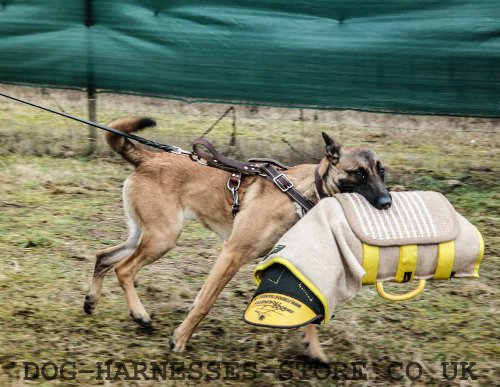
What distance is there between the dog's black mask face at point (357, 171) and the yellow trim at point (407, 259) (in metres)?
0.33

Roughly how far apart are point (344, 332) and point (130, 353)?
1144mm

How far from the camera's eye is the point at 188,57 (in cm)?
670

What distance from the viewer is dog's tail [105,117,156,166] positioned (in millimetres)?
3971

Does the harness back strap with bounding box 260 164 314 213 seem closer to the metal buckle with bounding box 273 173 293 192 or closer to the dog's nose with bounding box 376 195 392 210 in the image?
the metal buckle with bounding box 273 173 293 192

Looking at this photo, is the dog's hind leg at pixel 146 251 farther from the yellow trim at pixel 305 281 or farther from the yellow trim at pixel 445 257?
the yellow trim at pixel 445 257

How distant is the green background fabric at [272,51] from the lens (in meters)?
6.41

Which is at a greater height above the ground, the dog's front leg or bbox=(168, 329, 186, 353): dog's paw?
the dog's front leg

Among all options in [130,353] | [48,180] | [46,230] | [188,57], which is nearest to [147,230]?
[130,353]

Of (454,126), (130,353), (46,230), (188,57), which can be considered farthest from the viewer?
(454,126)

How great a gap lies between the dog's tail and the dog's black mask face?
3.34ft

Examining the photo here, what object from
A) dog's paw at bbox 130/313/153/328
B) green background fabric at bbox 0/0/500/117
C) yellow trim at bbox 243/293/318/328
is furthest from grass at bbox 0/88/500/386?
green background fabric at bbox 0/0/500/117

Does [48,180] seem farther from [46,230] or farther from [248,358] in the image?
[248,358]

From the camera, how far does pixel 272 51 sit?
21.6 feet

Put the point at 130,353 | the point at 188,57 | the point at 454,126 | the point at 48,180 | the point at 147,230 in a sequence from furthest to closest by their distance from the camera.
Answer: the point at 454,126 < the point at 188,57 < the point at 48,180 < the point at 147,230 < the point at 130,353
